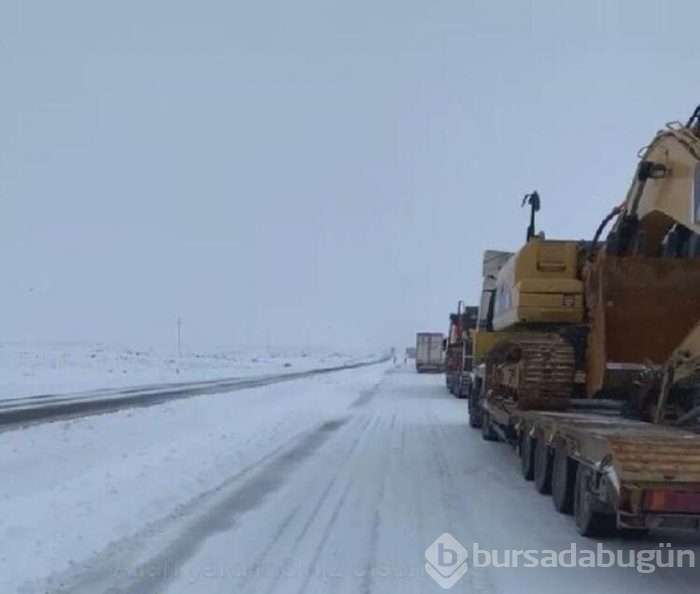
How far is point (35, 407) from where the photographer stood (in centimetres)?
2338

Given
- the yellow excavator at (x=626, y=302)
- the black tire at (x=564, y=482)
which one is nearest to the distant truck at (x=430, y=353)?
the yellow excavator at (x=626, y=302)

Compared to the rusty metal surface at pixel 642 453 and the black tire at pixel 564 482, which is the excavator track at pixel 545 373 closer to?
the black tire at pixel 564 482

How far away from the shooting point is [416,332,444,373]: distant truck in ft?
193

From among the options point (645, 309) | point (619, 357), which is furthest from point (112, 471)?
point (645, 309)

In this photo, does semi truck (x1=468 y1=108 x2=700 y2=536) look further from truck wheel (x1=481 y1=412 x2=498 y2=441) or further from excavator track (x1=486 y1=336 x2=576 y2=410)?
truck wheel (x1=481 y1=412 x2=498 y2=441)

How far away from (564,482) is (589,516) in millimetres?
1167

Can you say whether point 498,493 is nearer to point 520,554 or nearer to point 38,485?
point 520,554

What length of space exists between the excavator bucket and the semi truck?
1 centimetres

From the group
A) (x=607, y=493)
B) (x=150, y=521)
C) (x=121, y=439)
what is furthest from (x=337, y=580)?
(x=121, y=439)

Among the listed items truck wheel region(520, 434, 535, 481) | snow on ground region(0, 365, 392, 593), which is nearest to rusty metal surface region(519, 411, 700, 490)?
truck wheel region(520, 434, 535, 481)

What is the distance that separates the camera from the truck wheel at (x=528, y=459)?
11578 mm

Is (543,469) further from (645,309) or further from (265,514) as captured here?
(265,514)

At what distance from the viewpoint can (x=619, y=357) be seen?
1113 cm

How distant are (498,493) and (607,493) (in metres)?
3.75
